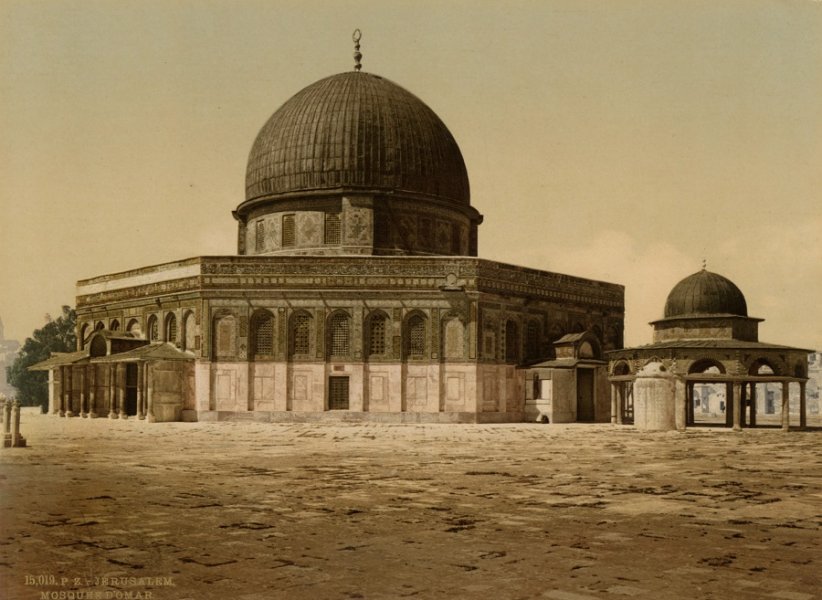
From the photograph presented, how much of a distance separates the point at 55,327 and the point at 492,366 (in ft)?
112

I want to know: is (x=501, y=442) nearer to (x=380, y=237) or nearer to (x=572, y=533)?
(x=572, y=533)

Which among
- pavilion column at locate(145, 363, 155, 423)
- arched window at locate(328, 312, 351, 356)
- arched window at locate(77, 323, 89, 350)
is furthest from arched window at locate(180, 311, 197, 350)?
arched window at locate(77, 323, 89, 350)

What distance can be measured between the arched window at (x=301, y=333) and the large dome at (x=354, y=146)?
7.01 m

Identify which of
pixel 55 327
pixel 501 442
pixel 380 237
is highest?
pixel 380 237

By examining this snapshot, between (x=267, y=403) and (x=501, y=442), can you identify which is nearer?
(x=501, y=442)

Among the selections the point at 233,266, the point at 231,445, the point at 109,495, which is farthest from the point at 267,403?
the point at 109,495

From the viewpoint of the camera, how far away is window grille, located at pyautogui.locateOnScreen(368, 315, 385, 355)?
3800 cm

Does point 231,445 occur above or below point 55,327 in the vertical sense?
below

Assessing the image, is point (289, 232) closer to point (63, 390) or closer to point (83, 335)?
point (83, 335)

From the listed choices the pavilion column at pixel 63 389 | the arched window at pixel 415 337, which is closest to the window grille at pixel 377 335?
the arched window at pixel 415 337

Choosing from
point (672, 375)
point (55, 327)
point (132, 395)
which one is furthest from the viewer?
point (55, 327)

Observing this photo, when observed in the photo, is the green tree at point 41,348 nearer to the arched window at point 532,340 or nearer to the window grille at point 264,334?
the window grille at point 264,334

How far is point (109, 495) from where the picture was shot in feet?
41.5

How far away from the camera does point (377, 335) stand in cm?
3806
